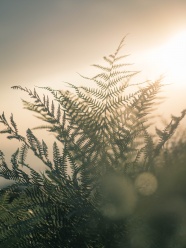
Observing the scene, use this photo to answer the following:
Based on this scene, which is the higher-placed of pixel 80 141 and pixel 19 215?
pixel 80 141

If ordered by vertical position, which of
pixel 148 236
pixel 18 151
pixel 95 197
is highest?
pixel 18 151

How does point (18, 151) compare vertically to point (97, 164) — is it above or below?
above

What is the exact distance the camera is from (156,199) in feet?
2.95

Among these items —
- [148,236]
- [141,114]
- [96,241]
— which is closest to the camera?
[148,236]

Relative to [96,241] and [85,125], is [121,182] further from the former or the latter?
[85,125]

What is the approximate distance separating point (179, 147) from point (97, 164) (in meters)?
0.26

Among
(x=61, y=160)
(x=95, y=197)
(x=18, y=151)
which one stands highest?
(x=18, y=151)

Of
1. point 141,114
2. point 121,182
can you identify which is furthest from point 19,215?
point 141,114

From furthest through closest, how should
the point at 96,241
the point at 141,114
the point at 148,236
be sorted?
the point at 141,114, the point at 96,241, the point at 148,236

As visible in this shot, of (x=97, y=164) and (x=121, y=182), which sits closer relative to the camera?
(x=121, y=182)

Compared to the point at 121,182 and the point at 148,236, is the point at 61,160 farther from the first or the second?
the point at 148,236

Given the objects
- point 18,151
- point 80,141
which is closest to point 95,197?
point 80,141

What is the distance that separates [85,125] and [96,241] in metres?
0.38

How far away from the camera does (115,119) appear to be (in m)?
1.22
